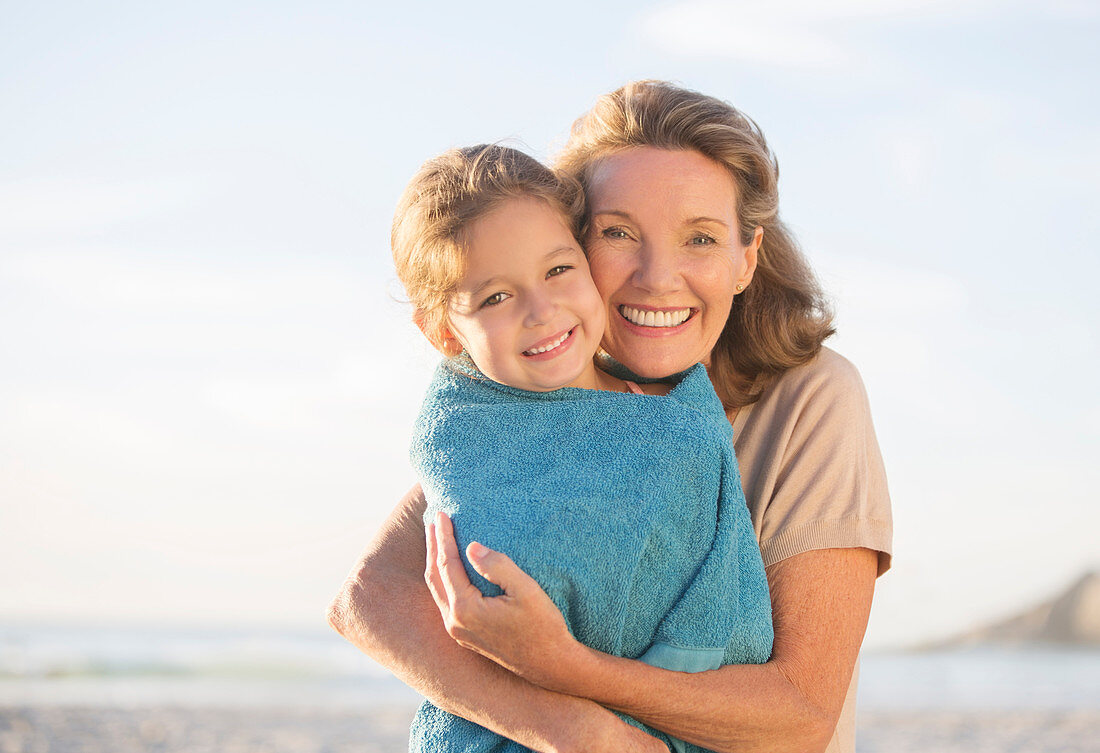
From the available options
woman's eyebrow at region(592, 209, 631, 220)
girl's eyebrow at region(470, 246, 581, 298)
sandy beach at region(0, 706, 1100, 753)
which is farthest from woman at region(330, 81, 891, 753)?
sandy beach at region(0, 706, 1100, 753)

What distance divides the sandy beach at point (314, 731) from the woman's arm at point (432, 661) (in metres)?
7.50

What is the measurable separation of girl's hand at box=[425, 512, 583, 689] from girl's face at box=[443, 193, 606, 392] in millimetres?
473

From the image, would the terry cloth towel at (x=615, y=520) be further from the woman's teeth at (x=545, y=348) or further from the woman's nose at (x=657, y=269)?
the woman's nose at (x=657, y=269)

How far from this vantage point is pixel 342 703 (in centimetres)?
1244

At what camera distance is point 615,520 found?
1993mm

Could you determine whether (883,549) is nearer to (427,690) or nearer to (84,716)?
(427,690)

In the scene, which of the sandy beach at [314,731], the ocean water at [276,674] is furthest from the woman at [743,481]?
the ocean water at [276,674]

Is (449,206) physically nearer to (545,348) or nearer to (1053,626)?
(545,348)

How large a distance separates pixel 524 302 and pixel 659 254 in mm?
435

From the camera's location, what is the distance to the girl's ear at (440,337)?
2459mm

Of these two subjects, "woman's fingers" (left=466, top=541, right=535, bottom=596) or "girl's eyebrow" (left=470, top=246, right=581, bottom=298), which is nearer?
"woman's fingers" (left=466, top=541, right=535, bottom=596)

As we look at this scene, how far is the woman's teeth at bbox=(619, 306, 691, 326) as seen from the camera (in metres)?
2.52

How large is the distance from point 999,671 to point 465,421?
560 inches

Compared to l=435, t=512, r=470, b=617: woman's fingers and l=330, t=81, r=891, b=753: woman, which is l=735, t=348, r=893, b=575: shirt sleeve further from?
l=435, t=512, r=470, b=617: woman's fingers
